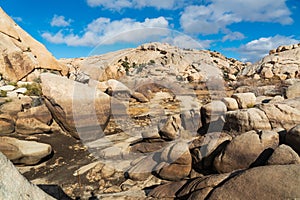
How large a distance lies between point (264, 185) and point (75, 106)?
7919mm

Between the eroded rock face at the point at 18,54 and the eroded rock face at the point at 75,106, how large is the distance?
423 inches

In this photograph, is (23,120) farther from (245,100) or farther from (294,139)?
(294,139)

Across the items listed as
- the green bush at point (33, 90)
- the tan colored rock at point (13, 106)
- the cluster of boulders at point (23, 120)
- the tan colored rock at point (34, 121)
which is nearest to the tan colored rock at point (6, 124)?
the cluster of boulders at point (23, 120)

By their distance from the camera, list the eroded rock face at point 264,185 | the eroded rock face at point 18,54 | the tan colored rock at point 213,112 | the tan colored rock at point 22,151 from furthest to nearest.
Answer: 1. the eroded rock face at point 18,54
2. the tan colored rock at point 213,112
3. the tan colored rock at point 22,151
4. the eroded rock face at point 264,185

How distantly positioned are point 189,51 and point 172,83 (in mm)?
29809

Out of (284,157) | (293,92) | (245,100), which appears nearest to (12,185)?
(284,157)

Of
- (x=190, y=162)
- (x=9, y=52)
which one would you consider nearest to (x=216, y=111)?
(x=190, y=162)

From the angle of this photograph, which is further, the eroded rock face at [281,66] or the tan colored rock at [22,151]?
the eroded rock face at [281,66]

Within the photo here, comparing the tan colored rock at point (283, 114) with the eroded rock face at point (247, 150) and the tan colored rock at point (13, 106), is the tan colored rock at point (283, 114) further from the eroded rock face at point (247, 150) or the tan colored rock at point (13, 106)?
the tan colored rock at point (13, 106)

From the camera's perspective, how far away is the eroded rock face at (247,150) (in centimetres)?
537

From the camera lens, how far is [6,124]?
1035 cm

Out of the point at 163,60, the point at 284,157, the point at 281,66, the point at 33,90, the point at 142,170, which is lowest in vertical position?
the point at 142,170

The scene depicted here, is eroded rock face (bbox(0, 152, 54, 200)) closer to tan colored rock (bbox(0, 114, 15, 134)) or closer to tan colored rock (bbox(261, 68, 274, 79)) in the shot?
tan colored rock (bbox(0, 114, 15, 134))

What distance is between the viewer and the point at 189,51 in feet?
185
